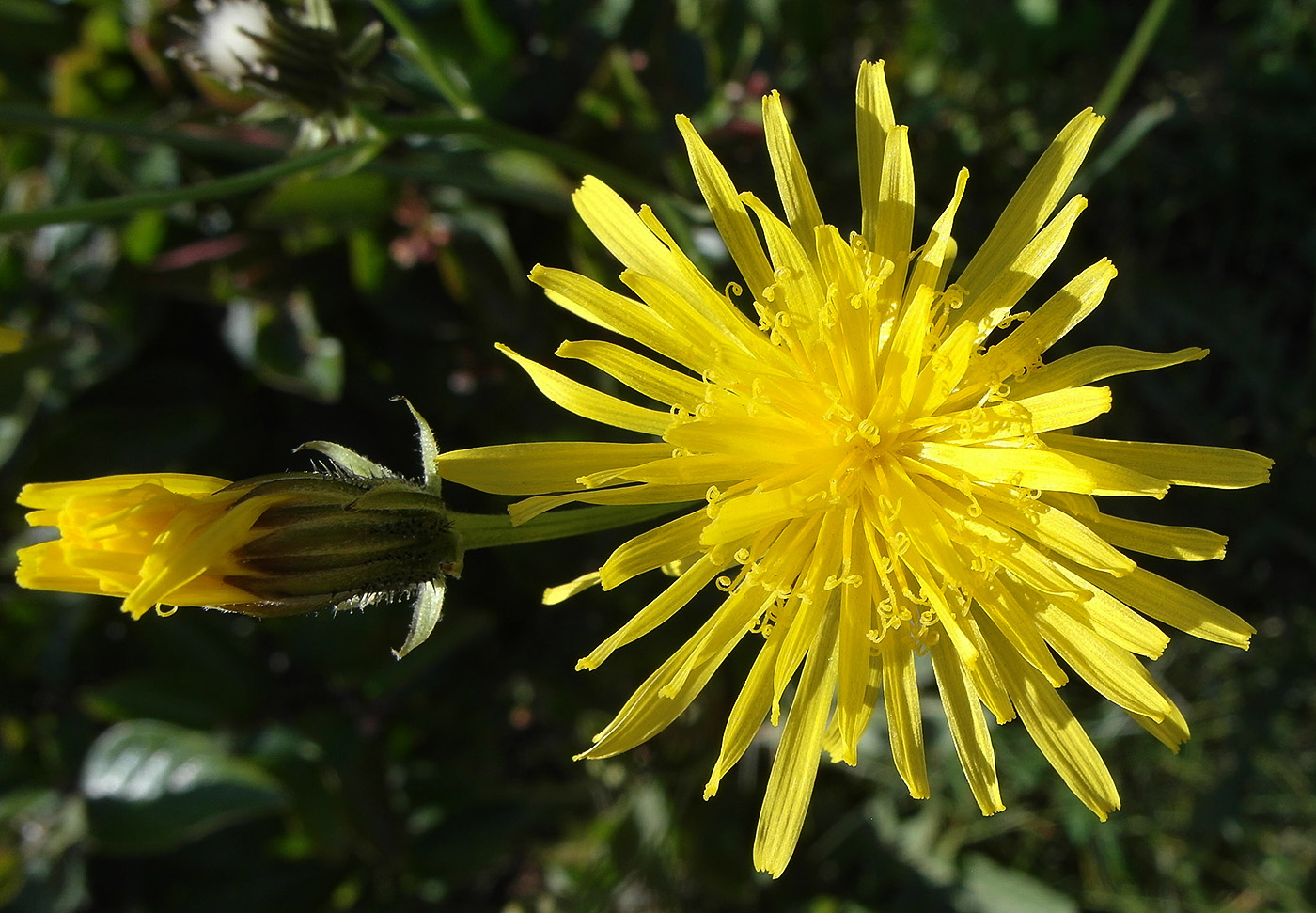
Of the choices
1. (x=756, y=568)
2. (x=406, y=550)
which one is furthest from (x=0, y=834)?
(x=756, y=568)

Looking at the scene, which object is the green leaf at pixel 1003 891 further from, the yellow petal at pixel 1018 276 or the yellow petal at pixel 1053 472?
→ the yellow petal at pixel 1018 276

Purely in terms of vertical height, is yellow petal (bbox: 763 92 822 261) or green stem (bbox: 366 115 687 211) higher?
yellow petal (bbox: 763 92 822 261)

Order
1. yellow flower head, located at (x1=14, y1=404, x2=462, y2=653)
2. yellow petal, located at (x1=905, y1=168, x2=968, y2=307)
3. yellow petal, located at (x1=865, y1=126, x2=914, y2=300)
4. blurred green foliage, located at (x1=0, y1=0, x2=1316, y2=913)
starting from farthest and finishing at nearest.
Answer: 1. blurred green foliage, located at (x1=0, y1=0, x2=1316, y2=913)
2. yellow petal, located at (x1=865, y1=126, x2=914, y2=300)
3. yellow petal, located at (x1=905, y1=168, x2=968, y2=307)
4. yellow flower head, located at (x1=14, y1=404, x2=462, y2=653)

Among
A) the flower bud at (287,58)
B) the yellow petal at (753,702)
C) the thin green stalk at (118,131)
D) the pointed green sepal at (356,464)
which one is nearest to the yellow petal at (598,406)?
the pointed green sepal at (356,464)

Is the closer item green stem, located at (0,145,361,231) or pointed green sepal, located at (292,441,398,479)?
pointed green sepal, located at (292,441,398,479)

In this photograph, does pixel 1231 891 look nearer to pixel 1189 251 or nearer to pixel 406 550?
pixel 1189 251

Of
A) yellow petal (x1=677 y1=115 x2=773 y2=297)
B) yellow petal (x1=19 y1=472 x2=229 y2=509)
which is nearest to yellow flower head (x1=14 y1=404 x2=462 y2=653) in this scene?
yellow petal (x1=19 y1=472 x2=229 y2=509)

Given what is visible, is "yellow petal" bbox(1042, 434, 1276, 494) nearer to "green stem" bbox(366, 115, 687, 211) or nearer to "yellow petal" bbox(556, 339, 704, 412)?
"yellow petal" bbox(556, 339, 704, 412)
